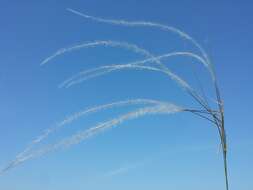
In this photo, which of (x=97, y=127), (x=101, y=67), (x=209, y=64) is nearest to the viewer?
(x=97, y=127)

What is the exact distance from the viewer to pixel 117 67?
16.0 feet

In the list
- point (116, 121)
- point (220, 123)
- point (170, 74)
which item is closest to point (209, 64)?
point (170, 74)

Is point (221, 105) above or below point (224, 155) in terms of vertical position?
above

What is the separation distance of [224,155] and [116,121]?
136 centimetres

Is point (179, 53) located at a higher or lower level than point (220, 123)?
higher

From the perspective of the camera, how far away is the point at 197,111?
435cm

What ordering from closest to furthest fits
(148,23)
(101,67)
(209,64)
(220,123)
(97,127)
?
(97,127)
(220,123)
(209,64)
(101,67)
(148,23)

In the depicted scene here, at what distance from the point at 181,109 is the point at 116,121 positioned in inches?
36.1

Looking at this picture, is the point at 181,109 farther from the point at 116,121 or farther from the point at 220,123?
the point at 116,121

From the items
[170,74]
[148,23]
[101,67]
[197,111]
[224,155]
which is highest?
[148,23]

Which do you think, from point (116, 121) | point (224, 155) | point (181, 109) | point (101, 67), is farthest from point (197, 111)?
point (101, 67)

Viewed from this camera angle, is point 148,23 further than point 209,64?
Yes

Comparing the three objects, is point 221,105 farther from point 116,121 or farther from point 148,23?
point 148,23

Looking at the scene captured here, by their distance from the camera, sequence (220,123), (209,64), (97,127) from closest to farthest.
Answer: (97,127) → (220,123) → (209,64)
